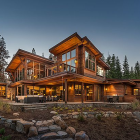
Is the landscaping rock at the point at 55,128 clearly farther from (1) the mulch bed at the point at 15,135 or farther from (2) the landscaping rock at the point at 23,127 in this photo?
(1) the mulch bed at the point at 15,135

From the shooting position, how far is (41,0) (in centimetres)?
1636

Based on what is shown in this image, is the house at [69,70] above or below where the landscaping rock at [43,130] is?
above

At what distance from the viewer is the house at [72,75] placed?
12375 millimetres

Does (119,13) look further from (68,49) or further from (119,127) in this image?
(119,127)

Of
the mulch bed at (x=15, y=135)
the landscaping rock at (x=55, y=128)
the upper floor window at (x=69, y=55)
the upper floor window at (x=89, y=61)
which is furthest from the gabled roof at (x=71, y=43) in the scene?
the mulch bed at (x=15, y=135)

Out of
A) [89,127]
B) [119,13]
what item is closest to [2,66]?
[89,127]

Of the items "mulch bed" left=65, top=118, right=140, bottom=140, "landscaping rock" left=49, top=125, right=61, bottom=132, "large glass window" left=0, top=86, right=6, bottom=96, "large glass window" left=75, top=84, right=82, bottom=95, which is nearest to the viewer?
"landscaping rock" left=49, top=125, right=61, bottom=132

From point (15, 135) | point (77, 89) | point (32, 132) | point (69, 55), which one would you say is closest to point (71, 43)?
point (69, 55)

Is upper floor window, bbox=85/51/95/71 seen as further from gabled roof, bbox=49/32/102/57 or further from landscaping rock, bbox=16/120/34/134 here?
landscaping rock, bbox=16/120/34/134

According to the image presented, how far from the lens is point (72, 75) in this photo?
394 inches

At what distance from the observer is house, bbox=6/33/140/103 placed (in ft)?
40.6

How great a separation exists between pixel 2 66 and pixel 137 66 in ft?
139

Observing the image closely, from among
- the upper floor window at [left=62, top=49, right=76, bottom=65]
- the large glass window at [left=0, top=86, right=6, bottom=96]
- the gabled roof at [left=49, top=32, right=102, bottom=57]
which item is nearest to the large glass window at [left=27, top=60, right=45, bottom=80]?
the gabled roof at [left=49, top=32, right=102, bottom=57]

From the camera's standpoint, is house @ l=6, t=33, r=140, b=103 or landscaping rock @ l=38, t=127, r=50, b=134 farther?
house @ l=6, t=33, r=140, b=103
